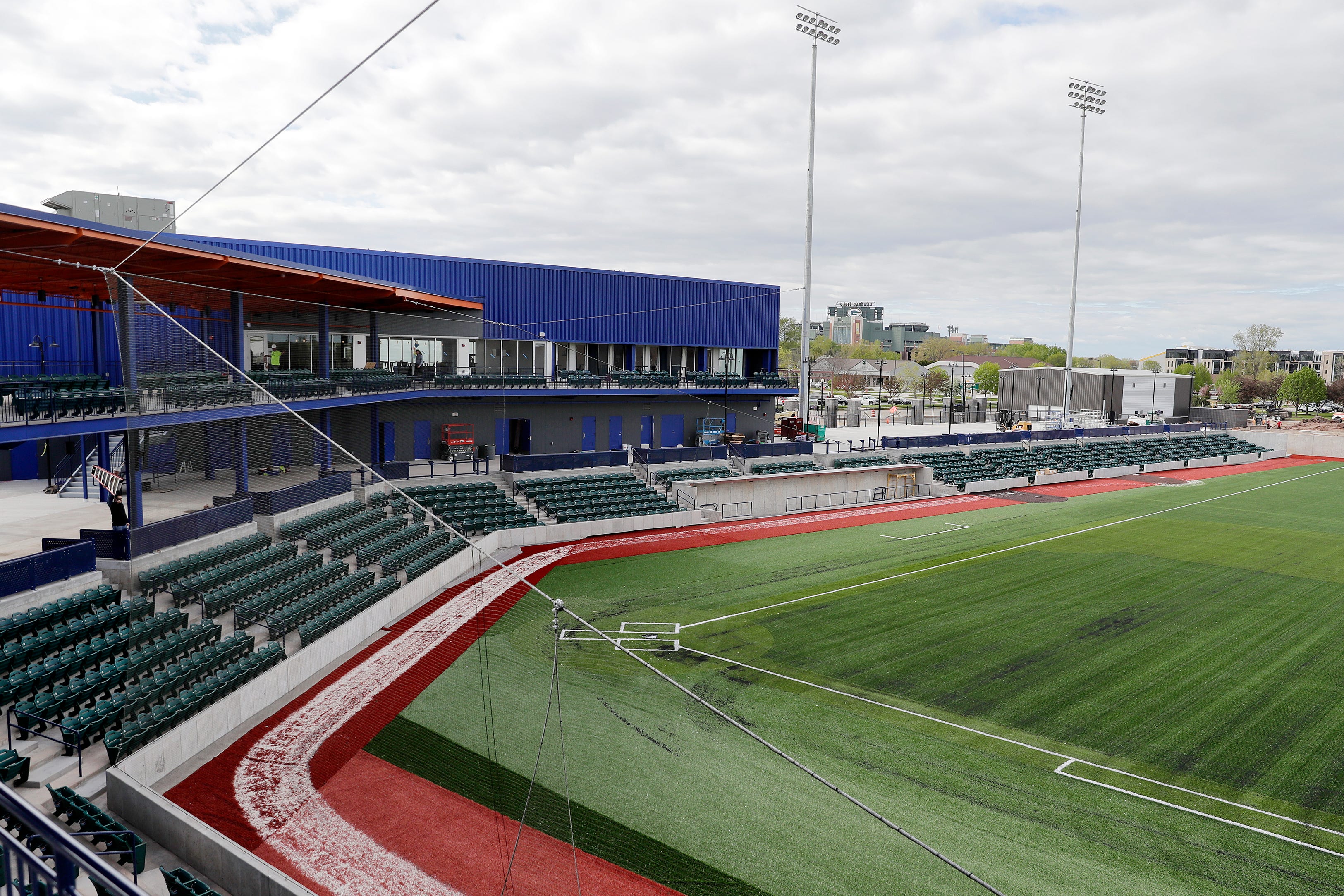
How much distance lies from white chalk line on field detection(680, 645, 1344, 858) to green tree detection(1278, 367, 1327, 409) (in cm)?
12478

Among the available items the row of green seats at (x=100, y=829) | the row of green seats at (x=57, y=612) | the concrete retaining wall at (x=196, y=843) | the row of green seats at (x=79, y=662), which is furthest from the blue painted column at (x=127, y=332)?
the row of green seats at (x=100, y=829)

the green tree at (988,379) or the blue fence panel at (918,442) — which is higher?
the green tree at (988,379)

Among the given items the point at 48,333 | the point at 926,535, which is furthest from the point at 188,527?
the point at 926,535

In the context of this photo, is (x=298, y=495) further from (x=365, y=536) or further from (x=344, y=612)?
(x=344, y=612)

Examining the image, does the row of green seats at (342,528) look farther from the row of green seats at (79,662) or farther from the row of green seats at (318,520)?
the row of green seats at (79,662)

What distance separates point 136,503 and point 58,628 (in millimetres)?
4788

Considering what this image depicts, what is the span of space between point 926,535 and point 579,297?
70.7ft

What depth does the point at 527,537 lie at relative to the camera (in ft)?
93.4

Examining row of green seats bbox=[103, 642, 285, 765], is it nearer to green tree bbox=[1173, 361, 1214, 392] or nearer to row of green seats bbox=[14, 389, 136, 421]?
row of green seats bbox=[14, 389, 136, 421]

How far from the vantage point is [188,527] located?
57.3 ft

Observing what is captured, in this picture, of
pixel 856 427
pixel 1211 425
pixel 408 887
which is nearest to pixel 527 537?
pixel 408 887

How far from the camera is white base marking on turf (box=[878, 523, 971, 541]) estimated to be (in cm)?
3156

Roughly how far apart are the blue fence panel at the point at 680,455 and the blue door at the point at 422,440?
9443 mm

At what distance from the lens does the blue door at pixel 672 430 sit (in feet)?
146
